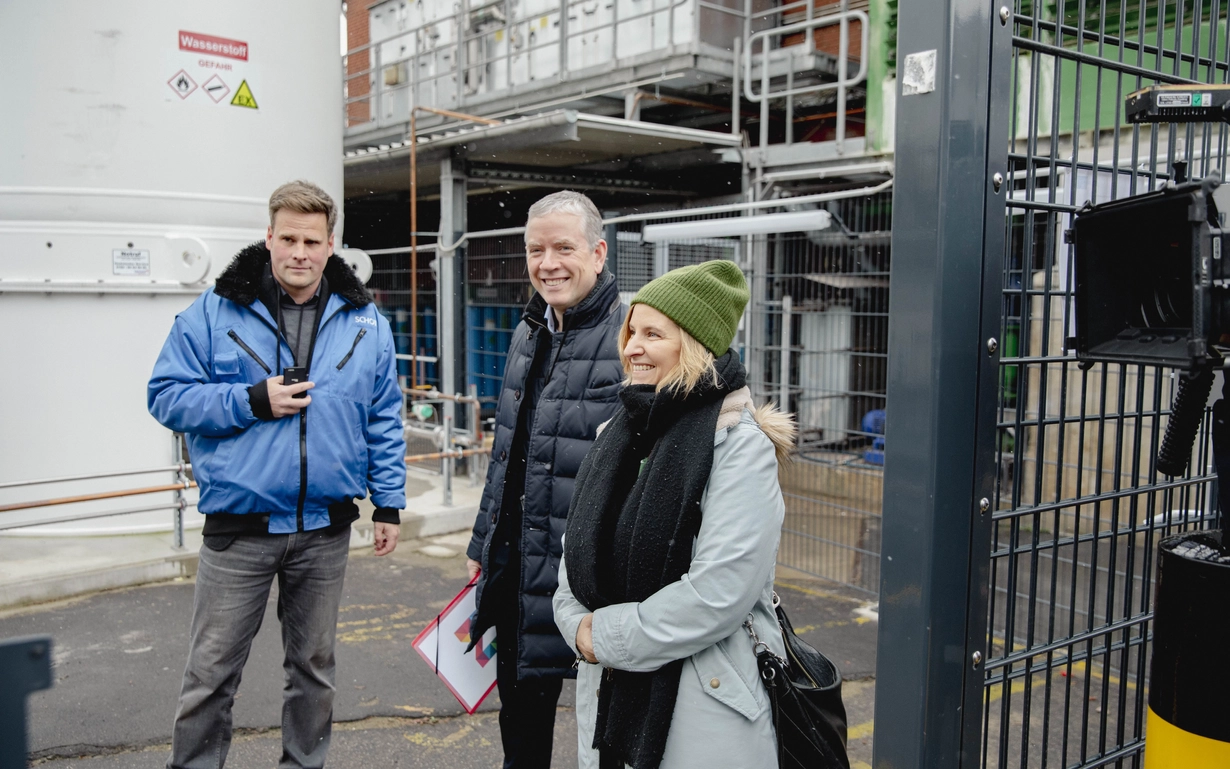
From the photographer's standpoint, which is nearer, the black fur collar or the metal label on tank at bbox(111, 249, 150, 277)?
the black fur collar

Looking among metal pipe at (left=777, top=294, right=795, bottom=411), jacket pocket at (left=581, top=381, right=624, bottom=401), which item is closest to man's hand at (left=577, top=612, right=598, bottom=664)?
jacket pocket at (left=581, top=381, right=624, bottom=401)

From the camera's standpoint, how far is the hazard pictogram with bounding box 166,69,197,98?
622 cm

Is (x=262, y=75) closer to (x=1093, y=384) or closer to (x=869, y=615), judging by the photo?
(x=869, y=615)

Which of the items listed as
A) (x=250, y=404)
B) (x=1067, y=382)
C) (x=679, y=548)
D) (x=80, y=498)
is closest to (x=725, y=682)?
(x=679, y=548)

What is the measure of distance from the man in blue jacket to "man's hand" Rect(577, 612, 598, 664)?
4.10 ft

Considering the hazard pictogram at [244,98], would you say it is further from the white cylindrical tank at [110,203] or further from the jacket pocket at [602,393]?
the jacket pocket at [602,393]

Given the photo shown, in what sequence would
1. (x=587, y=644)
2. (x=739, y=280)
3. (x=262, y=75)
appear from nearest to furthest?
(x=587, y=644) < (x=739, y=280) < (x=262, y=75)

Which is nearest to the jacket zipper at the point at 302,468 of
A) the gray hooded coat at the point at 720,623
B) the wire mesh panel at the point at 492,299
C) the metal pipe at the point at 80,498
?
the gray hooded coat at the point at 720,623

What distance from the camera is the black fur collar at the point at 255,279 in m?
3.10

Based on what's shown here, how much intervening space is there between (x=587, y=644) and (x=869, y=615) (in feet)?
12.8

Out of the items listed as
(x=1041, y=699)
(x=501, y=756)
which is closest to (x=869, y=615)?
(x=1041, y=699)

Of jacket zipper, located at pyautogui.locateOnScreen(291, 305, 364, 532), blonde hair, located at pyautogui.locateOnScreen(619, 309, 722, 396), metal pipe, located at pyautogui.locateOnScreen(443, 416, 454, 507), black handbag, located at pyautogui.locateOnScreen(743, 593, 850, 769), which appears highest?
blonde hair, located at pyautogui.locateOnScreen(619, 309, 722, 396)

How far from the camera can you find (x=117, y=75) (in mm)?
6090

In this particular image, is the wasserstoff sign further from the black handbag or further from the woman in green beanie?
the black handbag
